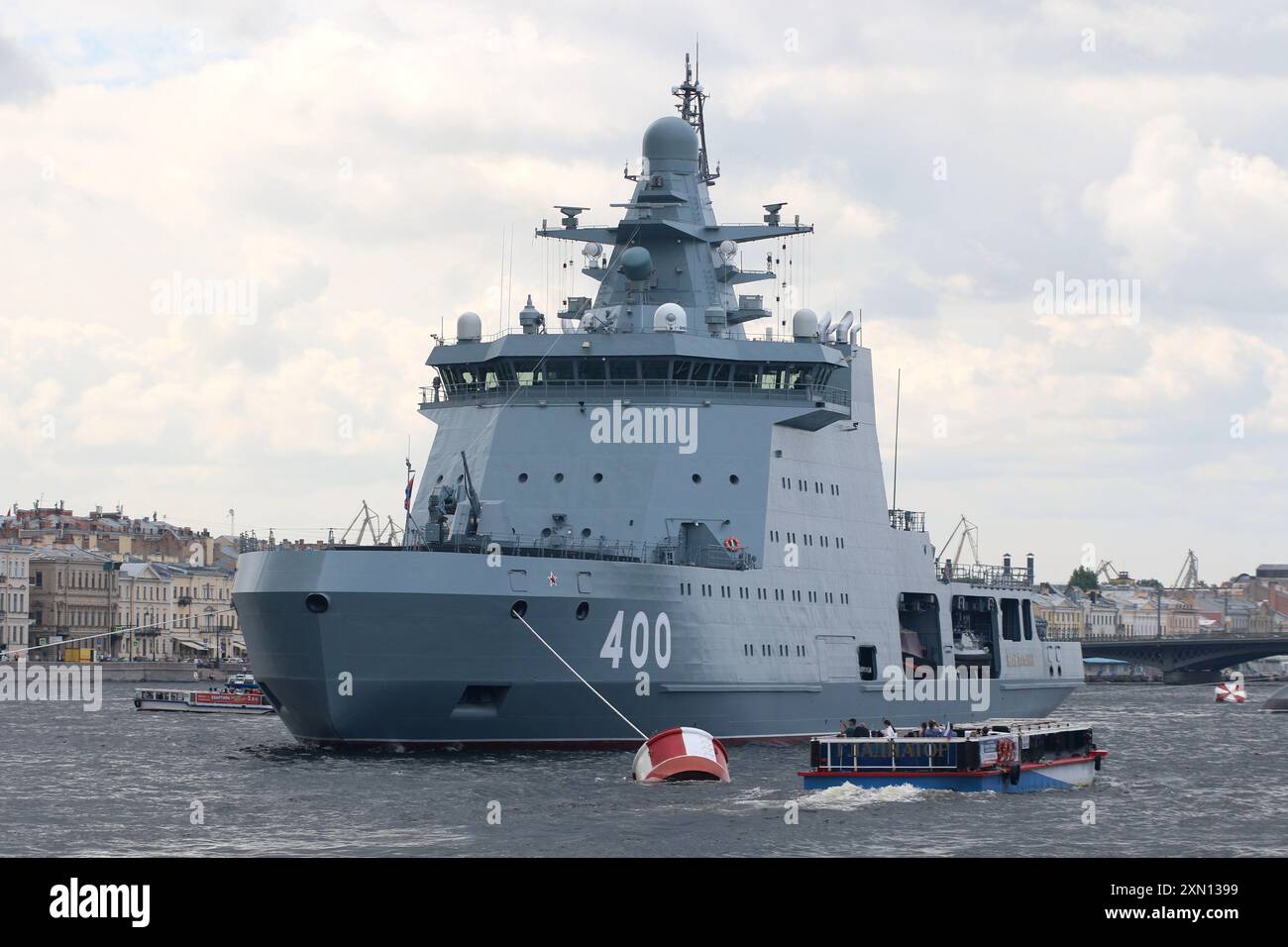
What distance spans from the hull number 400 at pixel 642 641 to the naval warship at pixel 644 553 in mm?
45

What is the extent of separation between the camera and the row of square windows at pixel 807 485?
157 ft

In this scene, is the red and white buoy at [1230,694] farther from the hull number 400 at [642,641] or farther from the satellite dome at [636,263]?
the hull number 400 at [642,641]

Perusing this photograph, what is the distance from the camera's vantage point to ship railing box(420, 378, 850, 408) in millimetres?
46531

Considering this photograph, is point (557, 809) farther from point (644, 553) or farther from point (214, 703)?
point (214, 703)

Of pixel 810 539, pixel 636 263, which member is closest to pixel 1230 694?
pixel 810 539

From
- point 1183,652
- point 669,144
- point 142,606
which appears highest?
point 669,144

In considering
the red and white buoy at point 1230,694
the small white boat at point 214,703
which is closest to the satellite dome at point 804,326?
the small white boat at point 214,703

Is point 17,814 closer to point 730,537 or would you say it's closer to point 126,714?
point 730,537

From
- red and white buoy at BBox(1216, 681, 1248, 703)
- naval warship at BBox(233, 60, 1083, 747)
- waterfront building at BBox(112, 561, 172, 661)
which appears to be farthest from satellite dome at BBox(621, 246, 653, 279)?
waterfront building at BBox(112, 561, 172, 661)

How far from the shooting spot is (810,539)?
48844 millimetres

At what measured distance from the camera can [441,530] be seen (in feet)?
143

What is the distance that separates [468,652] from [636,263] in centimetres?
1277
